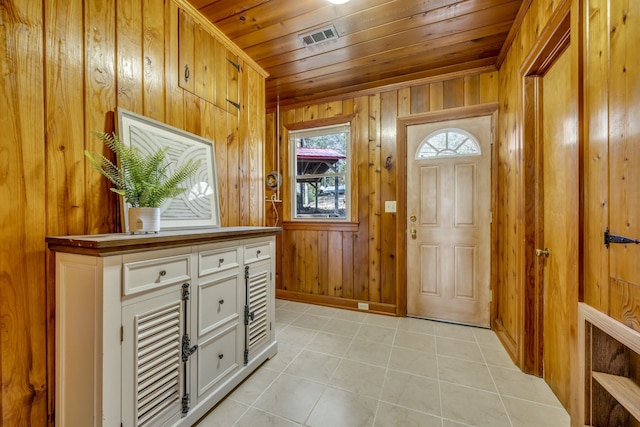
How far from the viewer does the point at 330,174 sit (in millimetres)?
3332

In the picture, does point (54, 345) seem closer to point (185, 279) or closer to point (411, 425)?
point (185, 279)

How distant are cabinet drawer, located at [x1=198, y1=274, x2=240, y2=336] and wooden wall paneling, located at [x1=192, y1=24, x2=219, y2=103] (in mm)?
1398

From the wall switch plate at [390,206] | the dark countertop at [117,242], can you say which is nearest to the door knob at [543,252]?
the wall switch plate at [390,206]

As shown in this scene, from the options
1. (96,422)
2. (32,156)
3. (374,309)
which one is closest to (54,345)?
(96,422)

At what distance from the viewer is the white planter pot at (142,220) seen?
1286 mm

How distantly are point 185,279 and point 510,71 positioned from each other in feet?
9.43

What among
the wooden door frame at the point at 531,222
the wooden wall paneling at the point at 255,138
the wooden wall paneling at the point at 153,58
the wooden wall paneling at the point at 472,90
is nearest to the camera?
the wooden wall paneling at the point at 153,58

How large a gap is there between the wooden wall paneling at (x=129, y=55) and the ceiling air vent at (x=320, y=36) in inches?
45.6

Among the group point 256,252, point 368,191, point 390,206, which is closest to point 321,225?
point 368,191

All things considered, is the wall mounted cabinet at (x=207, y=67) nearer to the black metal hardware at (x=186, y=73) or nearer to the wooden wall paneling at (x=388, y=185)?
the black metal hardware at (x=186, y=73)

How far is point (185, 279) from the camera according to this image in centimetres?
135

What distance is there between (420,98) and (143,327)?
305 cm

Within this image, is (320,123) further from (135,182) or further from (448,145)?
(135,182)

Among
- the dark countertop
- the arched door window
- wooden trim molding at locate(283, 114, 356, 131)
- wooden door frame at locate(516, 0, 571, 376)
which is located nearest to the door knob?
wooden door frame at locate(516, 0, 571, 376)
